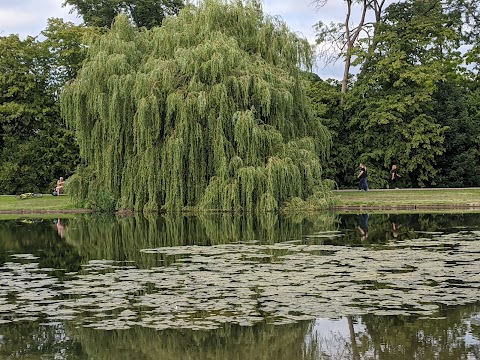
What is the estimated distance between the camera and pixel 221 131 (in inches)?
1055

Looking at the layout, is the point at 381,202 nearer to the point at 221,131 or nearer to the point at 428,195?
the point at 428,195

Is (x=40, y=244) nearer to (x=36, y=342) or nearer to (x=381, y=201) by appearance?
(x=36, y=342)

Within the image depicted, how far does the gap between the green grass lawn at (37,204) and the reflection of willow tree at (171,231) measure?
196 inches

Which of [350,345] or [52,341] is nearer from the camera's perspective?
[350,345]

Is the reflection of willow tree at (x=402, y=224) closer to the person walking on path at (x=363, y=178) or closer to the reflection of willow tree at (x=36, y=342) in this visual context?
the person walking on path at (x=363, y=178)

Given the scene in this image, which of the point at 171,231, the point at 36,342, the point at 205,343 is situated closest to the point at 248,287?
the point at 205,343

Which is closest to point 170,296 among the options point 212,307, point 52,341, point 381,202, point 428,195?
point 212,307

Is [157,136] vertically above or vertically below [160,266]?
above

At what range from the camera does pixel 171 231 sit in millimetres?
20609

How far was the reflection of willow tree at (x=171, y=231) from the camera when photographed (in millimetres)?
16922

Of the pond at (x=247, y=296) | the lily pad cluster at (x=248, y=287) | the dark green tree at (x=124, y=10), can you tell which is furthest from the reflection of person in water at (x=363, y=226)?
the dark green tree at (x=124, y=10)

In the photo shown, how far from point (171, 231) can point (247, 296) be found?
1051 cm

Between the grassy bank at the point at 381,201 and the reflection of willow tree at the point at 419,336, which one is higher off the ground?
the grassy bank at the point at 381,201

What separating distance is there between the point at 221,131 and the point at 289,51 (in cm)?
545
